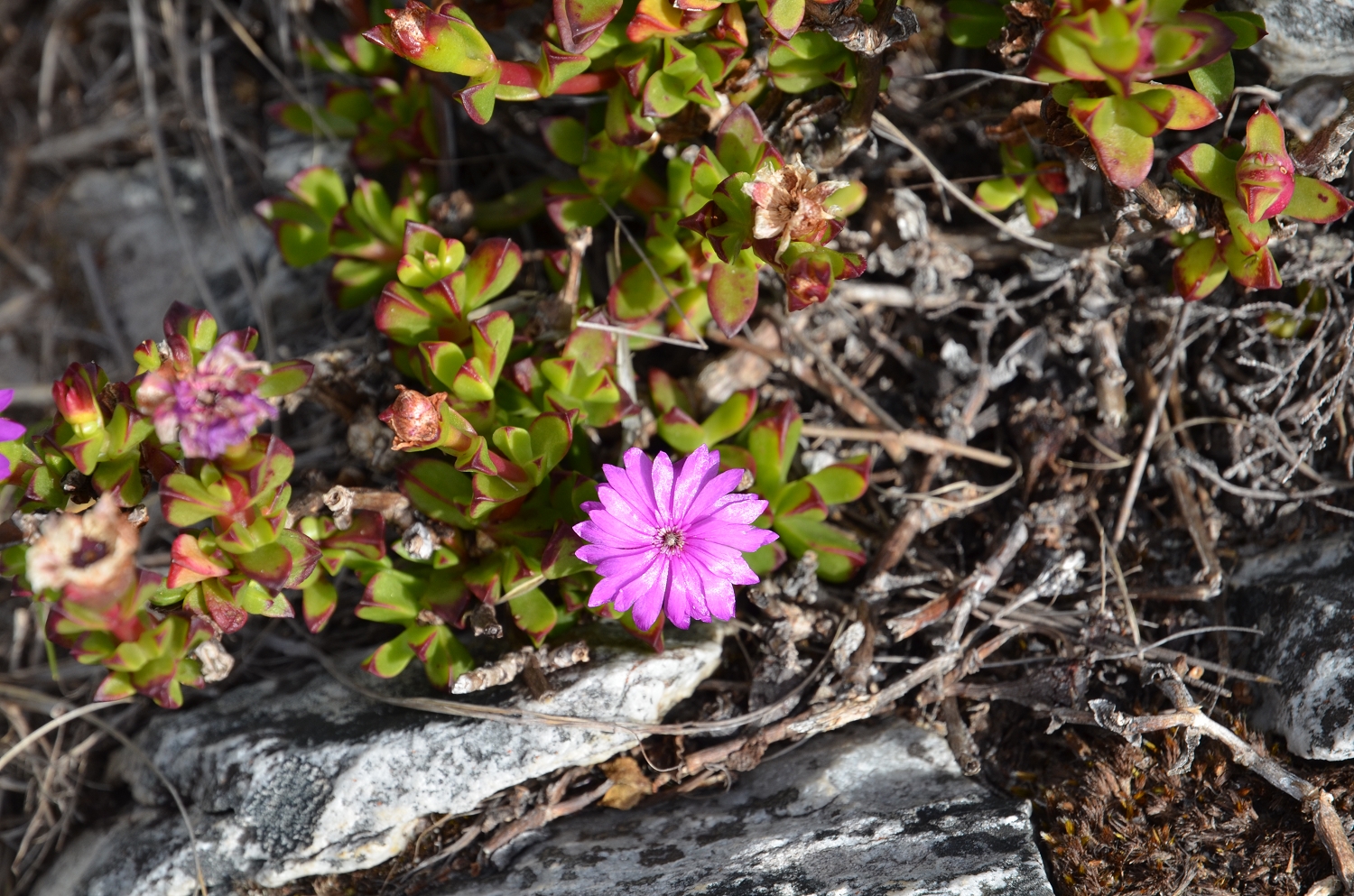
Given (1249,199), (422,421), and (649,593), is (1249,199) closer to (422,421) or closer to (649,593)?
(649,593)

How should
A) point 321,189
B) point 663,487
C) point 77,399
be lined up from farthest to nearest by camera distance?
point 321,189
point 663,487
point 77,399

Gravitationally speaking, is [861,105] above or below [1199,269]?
above

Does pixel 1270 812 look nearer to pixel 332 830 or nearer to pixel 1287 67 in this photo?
pixel 1287 67

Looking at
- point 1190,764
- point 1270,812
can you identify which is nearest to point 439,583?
point 1190,764

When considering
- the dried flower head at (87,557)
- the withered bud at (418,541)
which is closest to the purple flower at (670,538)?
the withered bud at (418,541)

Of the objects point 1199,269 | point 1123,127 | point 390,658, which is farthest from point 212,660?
point 1199,269

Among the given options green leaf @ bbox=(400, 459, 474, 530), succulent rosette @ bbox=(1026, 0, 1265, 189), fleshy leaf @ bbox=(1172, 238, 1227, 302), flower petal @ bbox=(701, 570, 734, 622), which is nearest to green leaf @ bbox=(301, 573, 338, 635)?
green leaf @ bbox=(400, 459, 474, 530)
